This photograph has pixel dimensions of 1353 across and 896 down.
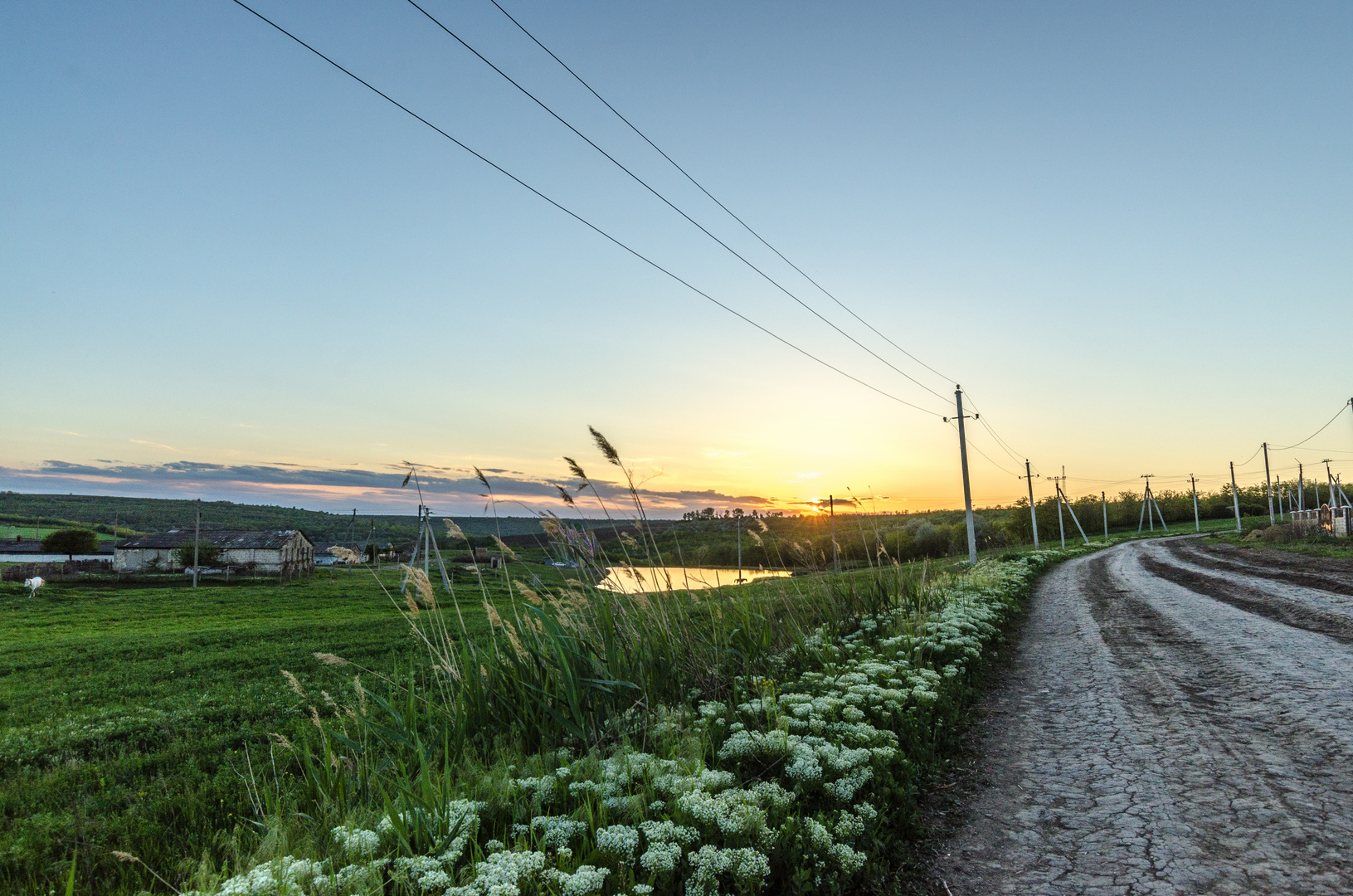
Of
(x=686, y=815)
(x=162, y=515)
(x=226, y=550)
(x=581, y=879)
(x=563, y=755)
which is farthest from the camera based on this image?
(x=162, y=515)

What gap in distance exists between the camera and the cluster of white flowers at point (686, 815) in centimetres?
273

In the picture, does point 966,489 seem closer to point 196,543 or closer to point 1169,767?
point 1169,767

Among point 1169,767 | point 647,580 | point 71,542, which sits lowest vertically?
point 71,542

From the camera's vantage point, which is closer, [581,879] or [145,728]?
[581,879]

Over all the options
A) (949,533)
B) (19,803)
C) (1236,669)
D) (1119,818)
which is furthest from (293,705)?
(949,533)

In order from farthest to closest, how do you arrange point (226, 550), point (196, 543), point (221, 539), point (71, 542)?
point (71, 542)
point (221, 539)
point (226, 550)
point (196, 543)

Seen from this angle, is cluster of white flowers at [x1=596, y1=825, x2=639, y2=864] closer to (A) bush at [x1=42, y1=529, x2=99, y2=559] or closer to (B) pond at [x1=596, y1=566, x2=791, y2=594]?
(B) pond at [x1=596, y1=566, x2=791, y2=594]

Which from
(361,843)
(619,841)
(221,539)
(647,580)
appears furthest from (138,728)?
(221,539)

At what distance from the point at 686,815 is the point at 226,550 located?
7142 centimetres

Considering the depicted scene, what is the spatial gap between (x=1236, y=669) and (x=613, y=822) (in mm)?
7920

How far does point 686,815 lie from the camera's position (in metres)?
3.32

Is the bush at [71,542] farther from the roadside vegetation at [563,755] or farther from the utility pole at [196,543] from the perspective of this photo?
the roadside vegetation at [563,755]

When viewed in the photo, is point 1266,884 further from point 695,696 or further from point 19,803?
point 19,803

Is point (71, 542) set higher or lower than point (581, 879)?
lower
